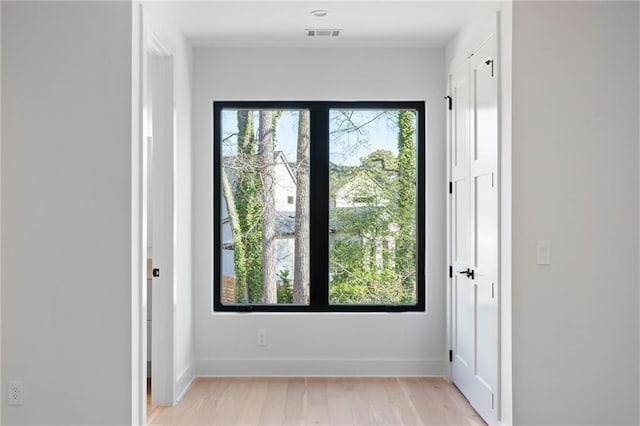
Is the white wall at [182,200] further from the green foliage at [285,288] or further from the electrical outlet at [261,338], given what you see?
the green foliage at [285,288]

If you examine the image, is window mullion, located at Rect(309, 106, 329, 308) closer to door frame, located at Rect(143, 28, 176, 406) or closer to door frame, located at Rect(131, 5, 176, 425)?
door frame, located at Rect(143, 28, 176, 406)

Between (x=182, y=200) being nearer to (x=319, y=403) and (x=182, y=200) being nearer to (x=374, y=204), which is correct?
(x=374, y=204)

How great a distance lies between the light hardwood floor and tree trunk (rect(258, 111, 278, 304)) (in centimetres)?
73

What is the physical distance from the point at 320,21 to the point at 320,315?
2160 millimetres

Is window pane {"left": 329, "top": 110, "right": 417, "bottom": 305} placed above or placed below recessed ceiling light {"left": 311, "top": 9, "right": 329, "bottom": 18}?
below

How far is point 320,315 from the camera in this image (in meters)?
4.23

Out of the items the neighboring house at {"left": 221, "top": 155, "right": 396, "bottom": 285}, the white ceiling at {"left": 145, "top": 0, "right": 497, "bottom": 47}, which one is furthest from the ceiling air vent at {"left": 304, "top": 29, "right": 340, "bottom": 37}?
the neighboring house at {"left": 221, "top": 155, "right": 396, "bottom": 285}

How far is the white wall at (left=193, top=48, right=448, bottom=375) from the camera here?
4.22m

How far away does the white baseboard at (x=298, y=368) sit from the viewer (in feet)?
13.8
